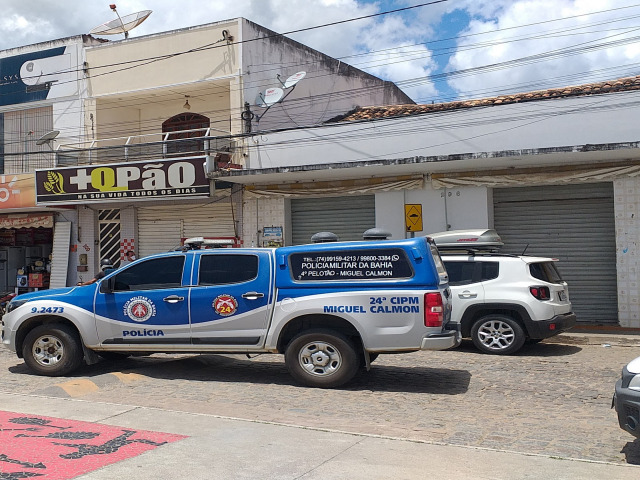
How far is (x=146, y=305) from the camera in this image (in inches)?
360

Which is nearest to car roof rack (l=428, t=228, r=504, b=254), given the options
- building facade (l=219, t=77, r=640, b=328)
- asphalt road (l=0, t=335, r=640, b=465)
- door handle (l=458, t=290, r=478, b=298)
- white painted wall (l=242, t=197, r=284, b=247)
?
door handle (l=458, t=290, r=478, b=298)

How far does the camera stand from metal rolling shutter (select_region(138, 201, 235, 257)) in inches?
747

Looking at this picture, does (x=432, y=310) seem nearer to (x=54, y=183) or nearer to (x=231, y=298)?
(x=231, y=298)

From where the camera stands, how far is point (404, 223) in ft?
54.8

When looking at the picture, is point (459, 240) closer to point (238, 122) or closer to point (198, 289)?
point (198, 289)

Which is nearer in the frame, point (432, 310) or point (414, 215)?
point (432, 310)

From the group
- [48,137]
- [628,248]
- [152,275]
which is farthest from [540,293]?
[48,137]

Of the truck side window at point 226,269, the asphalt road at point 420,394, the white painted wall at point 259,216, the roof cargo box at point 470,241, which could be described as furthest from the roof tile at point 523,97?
the truck side window at point 226,269

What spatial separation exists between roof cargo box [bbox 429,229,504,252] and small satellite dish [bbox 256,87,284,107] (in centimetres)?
760

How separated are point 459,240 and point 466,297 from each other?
1.46 m

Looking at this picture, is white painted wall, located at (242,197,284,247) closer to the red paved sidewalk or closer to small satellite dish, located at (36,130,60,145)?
small satellite dish, located at (36,130,60,145)

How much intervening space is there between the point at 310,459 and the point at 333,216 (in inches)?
495

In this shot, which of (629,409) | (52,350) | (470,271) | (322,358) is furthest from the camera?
(470,271)

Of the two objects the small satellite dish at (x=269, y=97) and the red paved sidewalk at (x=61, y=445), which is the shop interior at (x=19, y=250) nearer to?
the small satellite dish at (x=269, y=97)
